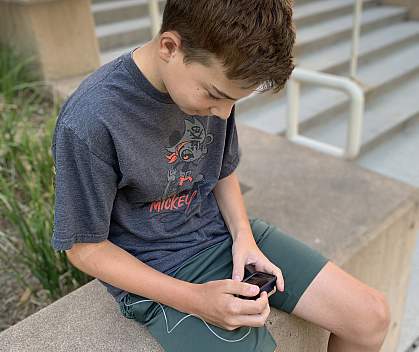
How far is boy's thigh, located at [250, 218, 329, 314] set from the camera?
1.26 meters

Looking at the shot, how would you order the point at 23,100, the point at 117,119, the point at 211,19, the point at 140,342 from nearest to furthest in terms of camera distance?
the point at 211,19 < the point at 117,119 < the point at 140,342 < the point at 23,100

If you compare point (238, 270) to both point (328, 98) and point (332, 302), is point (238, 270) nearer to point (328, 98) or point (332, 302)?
point (332, 302)

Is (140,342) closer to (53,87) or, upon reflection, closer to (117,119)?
(117,119)

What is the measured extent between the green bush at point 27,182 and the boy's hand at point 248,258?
691mm

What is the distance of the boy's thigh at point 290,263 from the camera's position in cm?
126

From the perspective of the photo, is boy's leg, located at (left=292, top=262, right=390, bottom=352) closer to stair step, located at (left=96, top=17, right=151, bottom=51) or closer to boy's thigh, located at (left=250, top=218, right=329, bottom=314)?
boy's thigh, located at (left=250, top=218, right=329, bottom=314)

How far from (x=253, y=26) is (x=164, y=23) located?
0.63 ft

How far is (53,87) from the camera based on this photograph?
2969 millimetres

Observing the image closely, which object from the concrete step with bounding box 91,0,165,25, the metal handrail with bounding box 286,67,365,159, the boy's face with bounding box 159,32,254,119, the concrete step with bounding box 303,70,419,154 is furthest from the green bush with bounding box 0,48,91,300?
the concrete step with bounding box 303,70,419,154

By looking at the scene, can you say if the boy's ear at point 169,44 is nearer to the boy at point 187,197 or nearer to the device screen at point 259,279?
the boy at point 187,197

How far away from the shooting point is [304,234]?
172cm

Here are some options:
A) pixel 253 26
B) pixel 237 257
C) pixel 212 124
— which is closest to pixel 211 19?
pixel 253 26

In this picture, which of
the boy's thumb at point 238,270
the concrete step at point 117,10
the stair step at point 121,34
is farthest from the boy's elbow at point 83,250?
the concrete step at point 117,10

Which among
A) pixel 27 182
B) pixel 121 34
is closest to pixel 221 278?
pixel 27 182
